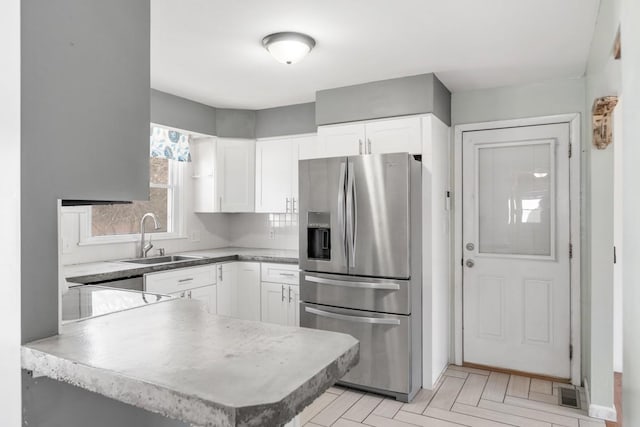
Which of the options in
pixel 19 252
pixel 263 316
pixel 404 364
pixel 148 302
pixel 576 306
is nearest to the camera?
pixel 19 252

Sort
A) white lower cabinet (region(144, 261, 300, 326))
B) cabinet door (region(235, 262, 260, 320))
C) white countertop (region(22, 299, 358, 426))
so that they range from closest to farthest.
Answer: white countertop (region(22, 299, 358, 426)) → white lower cabinet (region(144, 261, 300, 326)) → cabinet door (region(235, 262, 260, 320))

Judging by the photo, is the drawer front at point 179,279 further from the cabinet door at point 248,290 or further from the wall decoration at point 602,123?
the wall decoration at point 602,123

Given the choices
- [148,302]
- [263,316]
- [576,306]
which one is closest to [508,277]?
[576,306]

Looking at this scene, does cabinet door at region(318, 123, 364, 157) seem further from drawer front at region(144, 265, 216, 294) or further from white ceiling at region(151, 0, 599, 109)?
drawer front at region(144, 265, 216, 294)

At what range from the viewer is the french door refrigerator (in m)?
3.01

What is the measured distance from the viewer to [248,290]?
411cm

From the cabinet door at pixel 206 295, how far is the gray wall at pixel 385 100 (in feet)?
5.80

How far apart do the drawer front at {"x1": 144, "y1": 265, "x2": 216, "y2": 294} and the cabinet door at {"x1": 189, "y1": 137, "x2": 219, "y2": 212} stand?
0.85 metres

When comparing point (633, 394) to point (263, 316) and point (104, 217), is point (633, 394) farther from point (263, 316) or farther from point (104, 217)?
point (104, 217)

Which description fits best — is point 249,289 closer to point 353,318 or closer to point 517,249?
point 353,318

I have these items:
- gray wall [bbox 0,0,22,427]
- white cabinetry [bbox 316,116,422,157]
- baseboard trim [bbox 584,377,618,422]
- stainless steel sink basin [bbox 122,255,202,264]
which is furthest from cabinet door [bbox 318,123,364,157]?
gray wall [bbox 0,0,22,427]

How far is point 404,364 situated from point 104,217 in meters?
2.76

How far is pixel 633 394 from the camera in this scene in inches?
50.2

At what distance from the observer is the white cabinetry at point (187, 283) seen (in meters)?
3.26
